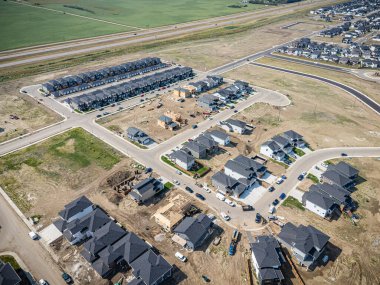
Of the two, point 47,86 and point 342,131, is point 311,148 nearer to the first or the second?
point 342,131

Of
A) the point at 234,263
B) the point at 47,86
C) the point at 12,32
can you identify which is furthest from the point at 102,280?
the point at 12,32

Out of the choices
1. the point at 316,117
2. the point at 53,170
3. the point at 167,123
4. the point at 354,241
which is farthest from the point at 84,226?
the point at 316,117

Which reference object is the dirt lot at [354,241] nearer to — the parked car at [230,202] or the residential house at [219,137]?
the parked car at [230,202]

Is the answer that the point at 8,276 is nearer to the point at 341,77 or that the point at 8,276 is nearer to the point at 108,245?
the point at 108,245

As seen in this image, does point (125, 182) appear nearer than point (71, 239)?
No

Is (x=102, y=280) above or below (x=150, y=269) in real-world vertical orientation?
below

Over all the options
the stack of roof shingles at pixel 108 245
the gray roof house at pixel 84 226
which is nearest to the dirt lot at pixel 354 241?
the stack of roof shingles at pixel 108 245

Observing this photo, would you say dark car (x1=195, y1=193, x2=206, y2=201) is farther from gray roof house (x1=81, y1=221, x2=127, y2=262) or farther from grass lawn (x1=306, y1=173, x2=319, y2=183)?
grass lawn (x1=306, y1=173, x2=319, y2=183)
